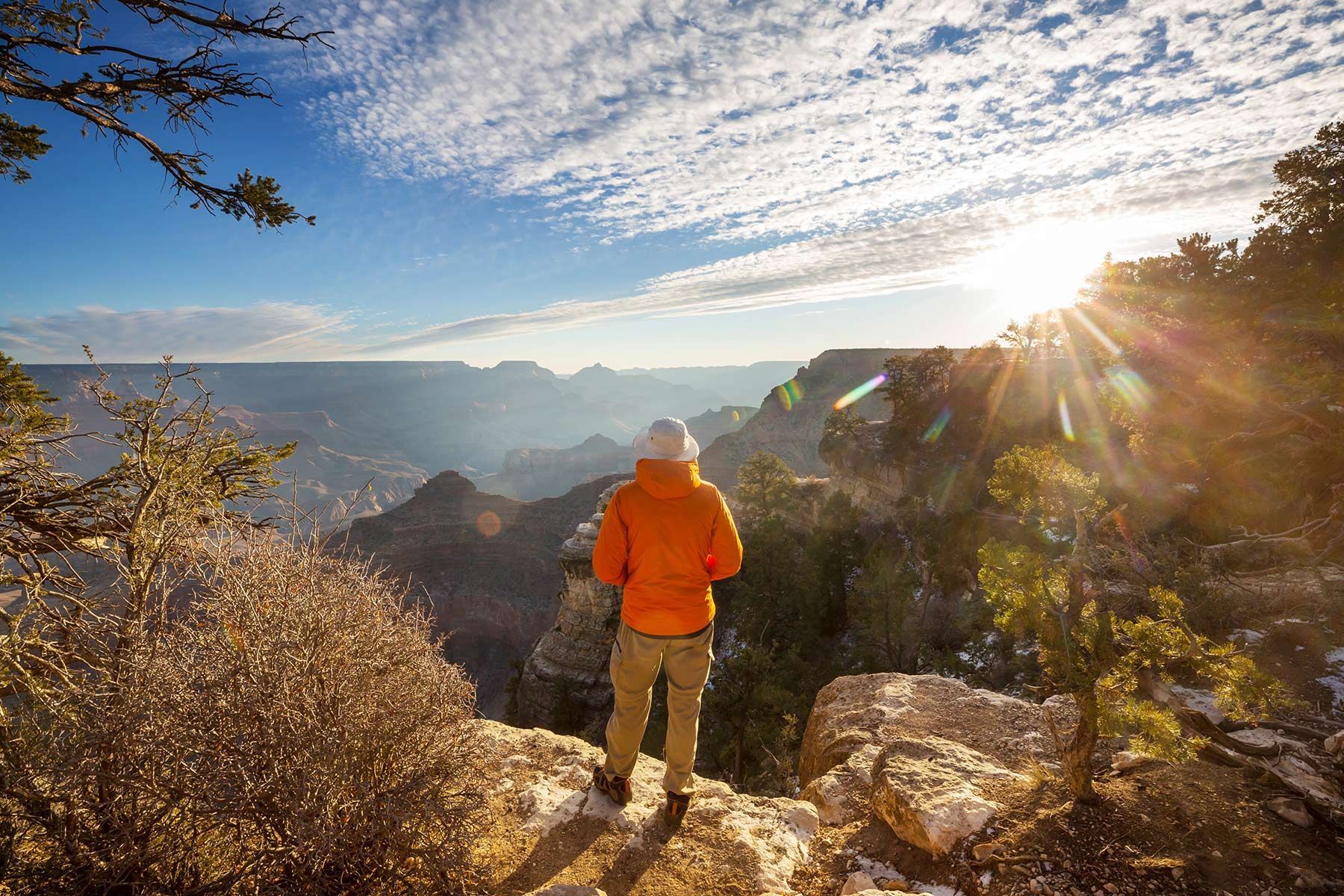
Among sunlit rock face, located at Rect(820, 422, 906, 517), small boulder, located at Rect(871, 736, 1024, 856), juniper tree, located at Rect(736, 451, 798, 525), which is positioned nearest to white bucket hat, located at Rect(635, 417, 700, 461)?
small boulder, located at Rect(871, 736, 1024, 856)

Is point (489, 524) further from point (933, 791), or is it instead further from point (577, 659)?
point (933, 791)

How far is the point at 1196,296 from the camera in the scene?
14.1 metres

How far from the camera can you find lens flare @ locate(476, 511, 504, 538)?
51.7 metres

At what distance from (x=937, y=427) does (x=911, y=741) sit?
77.2ft

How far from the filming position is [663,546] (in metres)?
3.39

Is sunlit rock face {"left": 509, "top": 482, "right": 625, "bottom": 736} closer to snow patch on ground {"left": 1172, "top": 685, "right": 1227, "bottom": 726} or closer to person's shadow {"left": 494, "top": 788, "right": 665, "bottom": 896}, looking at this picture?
person's shadow {"left": 494, "top": 788, "right": 665, "bottom": 896}

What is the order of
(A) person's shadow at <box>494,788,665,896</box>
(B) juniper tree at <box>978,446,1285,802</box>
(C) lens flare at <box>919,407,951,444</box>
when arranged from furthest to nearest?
1. (C) lens flare at <box>919,407,951,444</box>
2. (A) person's shadow at <box>494,788,665,896</box>
3. (B) juniper tree at <box>978,446,1285,802</box>

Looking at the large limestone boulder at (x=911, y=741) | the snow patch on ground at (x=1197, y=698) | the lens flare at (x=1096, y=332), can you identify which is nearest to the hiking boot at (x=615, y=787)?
the large limestone boulder at (x=911, y=741)

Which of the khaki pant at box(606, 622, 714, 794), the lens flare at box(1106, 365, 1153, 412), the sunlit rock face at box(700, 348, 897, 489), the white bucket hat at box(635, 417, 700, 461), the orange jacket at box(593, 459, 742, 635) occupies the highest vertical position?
the white bucket hat at box(635, 417, 700, 461)

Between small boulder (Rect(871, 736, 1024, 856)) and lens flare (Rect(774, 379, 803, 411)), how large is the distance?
72.3 metres

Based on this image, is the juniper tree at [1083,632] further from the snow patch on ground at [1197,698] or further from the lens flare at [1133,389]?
the lens flare at [1133,389]

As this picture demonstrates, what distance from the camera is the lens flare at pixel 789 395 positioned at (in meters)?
75.2

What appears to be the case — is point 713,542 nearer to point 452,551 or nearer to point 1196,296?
point 1196,296

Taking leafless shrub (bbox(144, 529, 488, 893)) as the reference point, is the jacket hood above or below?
above
